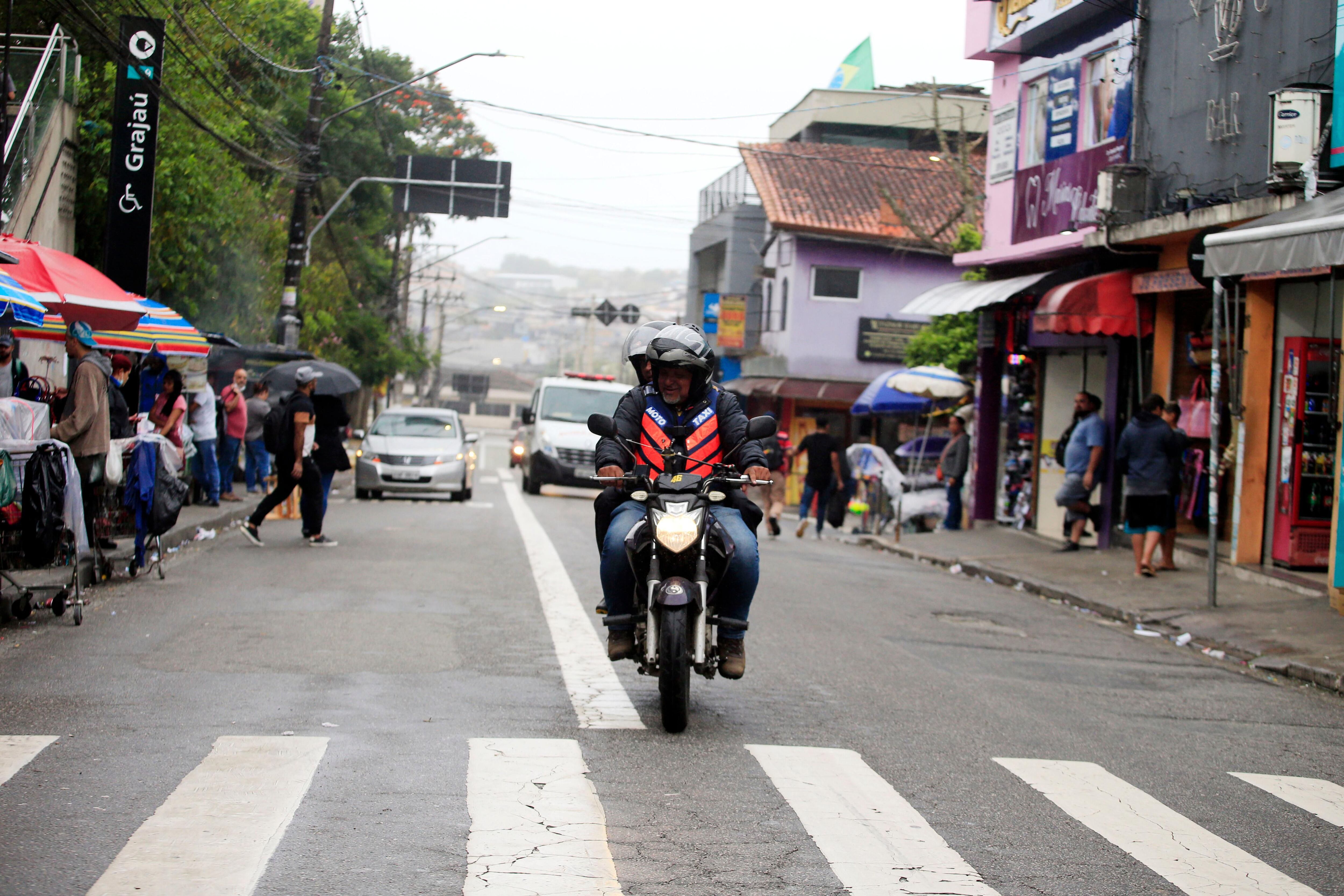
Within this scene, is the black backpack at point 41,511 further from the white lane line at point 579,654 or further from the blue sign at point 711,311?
the blue sign at point 711,311

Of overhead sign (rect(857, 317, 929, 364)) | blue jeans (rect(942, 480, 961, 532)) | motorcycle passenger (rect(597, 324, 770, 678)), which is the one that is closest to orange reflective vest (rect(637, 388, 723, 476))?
motorcycle passenger (rect(597, 324, 770, 678))

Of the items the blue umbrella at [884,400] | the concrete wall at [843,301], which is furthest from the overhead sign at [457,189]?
the blue umbrella at [884,400]

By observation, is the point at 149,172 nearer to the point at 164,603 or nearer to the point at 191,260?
the point at 191,260

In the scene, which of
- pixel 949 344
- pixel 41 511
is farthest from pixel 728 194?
pixel 41 511

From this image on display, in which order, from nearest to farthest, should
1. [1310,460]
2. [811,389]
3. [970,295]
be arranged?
1. [1310,460]
2. [970,295]
3. [811,389]

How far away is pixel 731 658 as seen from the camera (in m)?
6.65

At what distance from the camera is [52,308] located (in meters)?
12.6

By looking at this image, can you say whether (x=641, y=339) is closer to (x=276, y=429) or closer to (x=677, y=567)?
(x=677, y=567)

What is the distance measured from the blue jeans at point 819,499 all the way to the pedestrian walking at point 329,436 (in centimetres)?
841

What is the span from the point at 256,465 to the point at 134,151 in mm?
4799

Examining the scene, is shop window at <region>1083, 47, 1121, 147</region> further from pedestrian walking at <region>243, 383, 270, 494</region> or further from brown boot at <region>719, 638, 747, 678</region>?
brown boot at <region>719, 638, 747, 678</region>

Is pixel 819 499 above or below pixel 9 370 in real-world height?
below

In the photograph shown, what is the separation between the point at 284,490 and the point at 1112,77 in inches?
453

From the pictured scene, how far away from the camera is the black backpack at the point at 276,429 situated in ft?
47.5
